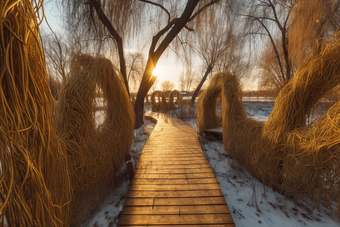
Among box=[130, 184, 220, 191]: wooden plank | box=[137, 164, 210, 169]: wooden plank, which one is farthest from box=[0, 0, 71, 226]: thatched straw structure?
box=[137, 164, 210, 169]: wooden plank

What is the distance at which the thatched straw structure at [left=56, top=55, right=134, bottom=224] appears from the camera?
1.56m

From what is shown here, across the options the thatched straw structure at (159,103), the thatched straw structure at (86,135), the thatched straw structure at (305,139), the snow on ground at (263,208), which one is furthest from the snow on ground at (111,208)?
the thatched straw structure at (159,103)

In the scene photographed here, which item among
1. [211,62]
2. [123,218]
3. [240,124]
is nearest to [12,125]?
[123,218]

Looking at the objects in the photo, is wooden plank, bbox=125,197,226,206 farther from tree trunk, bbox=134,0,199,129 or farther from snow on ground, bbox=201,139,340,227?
tree trunk, bbox=134,0,199,129

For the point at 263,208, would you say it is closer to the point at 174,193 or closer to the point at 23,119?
the point at 174,193

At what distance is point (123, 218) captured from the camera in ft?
4.57

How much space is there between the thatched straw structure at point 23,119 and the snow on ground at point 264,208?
2149 millimetres

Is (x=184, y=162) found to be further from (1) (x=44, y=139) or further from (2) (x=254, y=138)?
(1) (x=44, y=139)

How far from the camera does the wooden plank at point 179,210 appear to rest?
1.47 meters

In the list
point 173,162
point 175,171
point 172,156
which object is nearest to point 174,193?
point 175,171

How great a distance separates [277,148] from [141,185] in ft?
6.96

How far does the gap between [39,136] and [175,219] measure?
1.44 meters

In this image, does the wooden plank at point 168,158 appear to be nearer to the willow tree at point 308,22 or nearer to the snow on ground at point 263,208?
the snow on ground at point 263,208

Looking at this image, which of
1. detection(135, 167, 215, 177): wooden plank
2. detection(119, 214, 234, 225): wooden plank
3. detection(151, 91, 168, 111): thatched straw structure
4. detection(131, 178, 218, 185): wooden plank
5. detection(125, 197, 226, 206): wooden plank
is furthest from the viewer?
detection(151, 91, 168, 111): thatched straw structure
